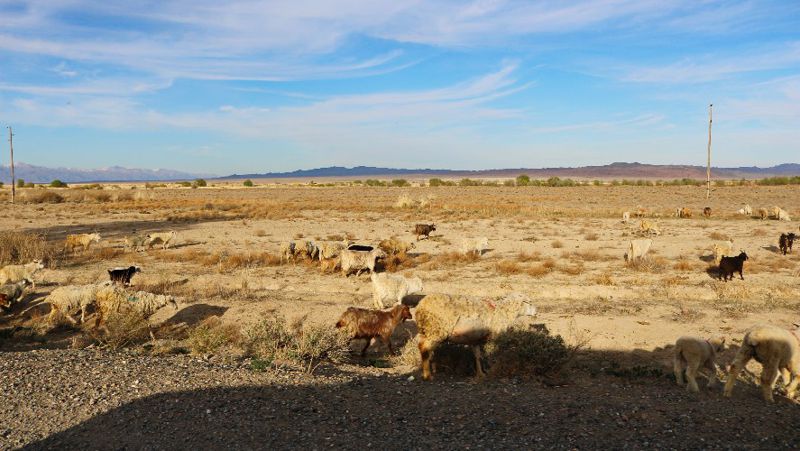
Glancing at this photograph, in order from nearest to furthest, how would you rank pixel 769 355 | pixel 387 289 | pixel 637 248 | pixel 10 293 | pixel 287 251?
pixel 769 355 → pixel 387 289 → pixel 10 293 → pixel 637 248 → pixel 287 251

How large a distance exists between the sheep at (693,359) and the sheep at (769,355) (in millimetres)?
431

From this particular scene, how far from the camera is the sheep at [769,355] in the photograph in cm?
793

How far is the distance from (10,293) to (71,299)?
7.70 ft

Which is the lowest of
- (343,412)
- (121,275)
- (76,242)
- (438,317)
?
(343,412)

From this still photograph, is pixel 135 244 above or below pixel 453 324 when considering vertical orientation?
below

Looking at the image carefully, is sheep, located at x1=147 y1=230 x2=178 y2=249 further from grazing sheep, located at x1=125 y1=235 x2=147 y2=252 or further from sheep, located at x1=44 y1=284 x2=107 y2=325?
sheep, located at x1=44 y1=284 x2=107 y2=325

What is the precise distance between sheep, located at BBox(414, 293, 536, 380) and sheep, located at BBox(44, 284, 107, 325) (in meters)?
8.26

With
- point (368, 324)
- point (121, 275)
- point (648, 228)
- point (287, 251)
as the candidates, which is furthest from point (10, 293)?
point (648, 228)

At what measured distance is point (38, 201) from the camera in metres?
51.6

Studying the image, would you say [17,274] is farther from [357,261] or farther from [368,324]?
[368,324]

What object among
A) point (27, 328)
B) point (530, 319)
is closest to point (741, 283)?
point (530, 319)

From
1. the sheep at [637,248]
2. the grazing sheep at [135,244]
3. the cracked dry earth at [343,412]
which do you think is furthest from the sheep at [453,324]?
the grazing sheep at [135,244]

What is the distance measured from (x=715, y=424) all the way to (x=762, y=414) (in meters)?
0.97

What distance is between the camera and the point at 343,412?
23.4ft
